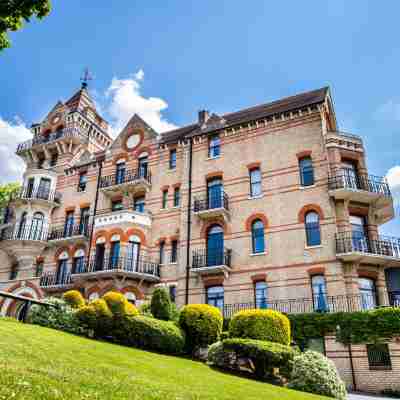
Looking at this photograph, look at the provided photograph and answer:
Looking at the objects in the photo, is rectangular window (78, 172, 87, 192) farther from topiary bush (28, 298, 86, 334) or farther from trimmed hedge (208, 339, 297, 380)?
trimmed hedge (208, 339, 297, 380)

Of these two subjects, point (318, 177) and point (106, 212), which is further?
point (106, 212)

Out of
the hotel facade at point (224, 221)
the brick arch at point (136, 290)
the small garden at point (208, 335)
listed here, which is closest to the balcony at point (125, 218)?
the hotel facade at point (224, 221)

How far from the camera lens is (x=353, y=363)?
1877 centimetres

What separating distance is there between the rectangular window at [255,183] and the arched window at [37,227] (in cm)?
1757

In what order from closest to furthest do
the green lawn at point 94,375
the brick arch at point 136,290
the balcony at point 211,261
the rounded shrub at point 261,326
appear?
1. the green lawn at point 94,375
2. the rounded shrub at point 261,326
3. the balcony at point 211,261
4. the brick arch at point 136,290

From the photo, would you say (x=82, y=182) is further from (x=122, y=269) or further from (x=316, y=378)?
(x=316, y=378)

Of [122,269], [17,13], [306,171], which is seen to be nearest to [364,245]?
[306,171]

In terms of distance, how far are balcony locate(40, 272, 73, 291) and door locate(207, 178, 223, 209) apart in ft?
38.0

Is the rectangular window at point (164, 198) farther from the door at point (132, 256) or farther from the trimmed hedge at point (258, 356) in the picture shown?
the trimmed hedge at point (258, 356)

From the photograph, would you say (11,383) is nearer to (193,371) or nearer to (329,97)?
(193,371)

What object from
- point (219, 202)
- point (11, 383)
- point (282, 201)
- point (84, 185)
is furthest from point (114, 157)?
point (11, 383)

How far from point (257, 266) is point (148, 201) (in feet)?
33.2

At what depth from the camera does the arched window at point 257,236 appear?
2375cm

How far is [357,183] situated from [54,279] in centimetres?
2237
